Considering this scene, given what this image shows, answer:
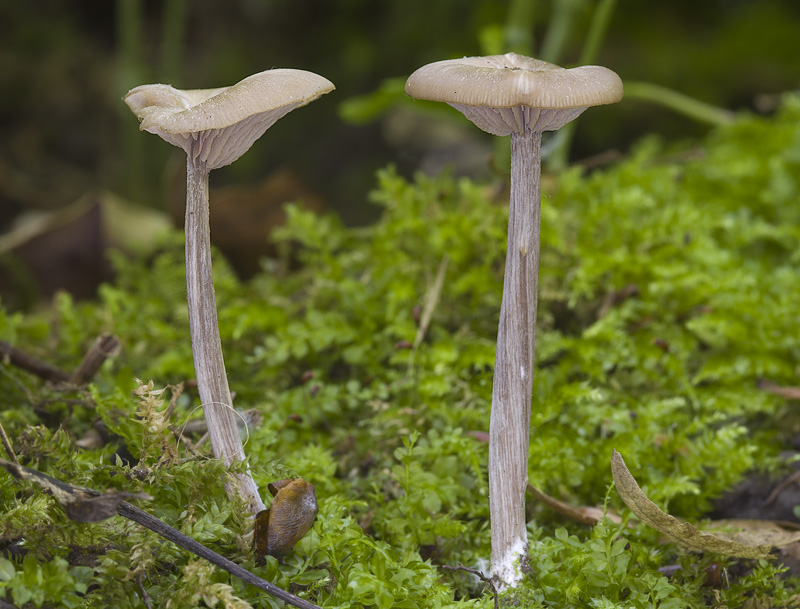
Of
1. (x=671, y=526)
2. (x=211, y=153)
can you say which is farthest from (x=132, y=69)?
(x=671, y=526)

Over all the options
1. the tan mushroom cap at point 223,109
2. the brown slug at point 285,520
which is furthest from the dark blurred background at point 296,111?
the brown slug at point 285,520

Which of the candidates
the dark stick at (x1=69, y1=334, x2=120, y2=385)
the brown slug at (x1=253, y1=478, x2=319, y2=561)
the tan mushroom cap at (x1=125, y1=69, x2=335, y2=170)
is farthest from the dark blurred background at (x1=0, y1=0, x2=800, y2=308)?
the brown slug at (x1=253, y1=478, x2=319, y2=561)

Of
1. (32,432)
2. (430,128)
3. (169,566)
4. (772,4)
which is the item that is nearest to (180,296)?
(32,432)

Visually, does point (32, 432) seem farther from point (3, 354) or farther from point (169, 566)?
point (3, 354)

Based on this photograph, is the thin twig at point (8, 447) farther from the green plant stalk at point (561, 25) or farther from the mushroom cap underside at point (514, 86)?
the green plant stalk at point (561, 25)

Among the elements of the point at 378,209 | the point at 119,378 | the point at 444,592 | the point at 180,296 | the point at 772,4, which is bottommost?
the point at 444,592

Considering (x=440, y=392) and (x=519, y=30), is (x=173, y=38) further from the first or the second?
(x=440, y=392)
